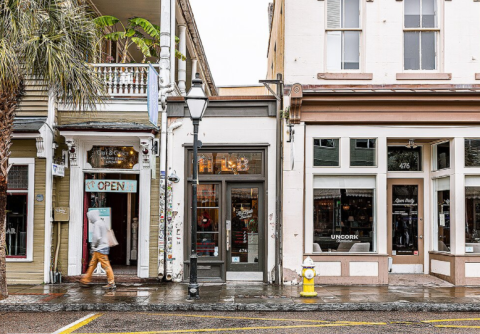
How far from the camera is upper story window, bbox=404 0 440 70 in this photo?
42.5 ft

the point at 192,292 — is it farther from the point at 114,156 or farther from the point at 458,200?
the point at 458,200

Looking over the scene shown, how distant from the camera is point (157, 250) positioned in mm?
13156

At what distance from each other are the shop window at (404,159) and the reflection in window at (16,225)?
937 centimetres

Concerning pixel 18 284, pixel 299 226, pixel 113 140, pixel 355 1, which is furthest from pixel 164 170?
pixel 355 1

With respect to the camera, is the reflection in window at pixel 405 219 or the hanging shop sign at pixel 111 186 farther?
the reflection in window at pixel 405 219

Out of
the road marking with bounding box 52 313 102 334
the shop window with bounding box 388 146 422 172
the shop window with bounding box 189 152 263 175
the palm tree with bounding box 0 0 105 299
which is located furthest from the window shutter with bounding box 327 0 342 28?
the road marking with bounding box 52 313 102 334

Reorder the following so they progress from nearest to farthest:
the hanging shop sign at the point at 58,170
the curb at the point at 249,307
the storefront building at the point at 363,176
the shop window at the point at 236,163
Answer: the curb at the point at 249,307
the hanging shop sign at the point at 58,170
the storefront building at the point at 363,176
the shop window at the point at 236,163

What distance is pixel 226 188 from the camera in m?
13.4

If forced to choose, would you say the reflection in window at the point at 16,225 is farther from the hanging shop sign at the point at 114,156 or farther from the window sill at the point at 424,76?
the window sill at the point at 424,76

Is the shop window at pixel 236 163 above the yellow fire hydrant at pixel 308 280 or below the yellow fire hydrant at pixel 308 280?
above

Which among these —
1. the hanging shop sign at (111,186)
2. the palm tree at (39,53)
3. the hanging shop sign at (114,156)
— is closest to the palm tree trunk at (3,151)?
the palm tree at (39,53)

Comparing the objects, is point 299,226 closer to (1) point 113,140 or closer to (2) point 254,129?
(2) point 254,129

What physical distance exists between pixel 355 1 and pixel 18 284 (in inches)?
420

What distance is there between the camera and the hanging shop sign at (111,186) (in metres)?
13.3
